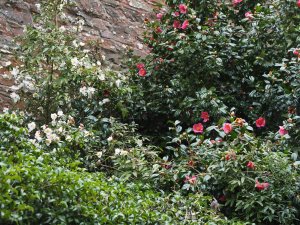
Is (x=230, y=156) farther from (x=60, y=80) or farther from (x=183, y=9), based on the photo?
(x=183, y=9)

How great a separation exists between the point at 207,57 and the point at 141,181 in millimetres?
1241

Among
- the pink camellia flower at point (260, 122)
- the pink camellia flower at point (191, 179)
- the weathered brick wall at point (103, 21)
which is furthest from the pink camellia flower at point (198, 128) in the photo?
the weathered brick wall at point (103, 21)

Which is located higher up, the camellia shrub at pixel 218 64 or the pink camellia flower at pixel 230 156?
the camellia shrub at pixel 218 64

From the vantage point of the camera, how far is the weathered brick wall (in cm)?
453

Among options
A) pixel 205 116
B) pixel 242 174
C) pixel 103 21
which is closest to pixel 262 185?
pixel 242 174

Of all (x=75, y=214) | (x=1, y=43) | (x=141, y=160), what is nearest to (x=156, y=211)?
(x=75, y=214)

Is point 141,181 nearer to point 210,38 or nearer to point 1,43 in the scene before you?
point 210,38

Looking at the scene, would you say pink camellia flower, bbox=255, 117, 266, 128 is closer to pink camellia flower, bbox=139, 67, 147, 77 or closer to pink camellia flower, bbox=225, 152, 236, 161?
pink camellia flower, bbox=225, 152, 236, 161

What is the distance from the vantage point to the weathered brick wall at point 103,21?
14.9ft

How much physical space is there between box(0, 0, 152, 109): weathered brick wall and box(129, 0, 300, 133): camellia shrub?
25.0 inches

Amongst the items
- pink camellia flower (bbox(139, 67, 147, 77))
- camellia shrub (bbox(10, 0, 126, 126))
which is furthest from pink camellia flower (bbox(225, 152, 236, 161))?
pink camellia flower (bbox(139, 67, 147, 77))

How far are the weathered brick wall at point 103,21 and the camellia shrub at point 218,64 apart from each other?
635 millimetres

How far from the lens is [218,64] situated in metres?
4.06

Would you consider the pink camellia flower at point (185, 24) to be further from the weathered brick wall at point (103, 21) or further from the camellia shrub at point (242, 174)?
the camellia shrub at point (242, 174)
